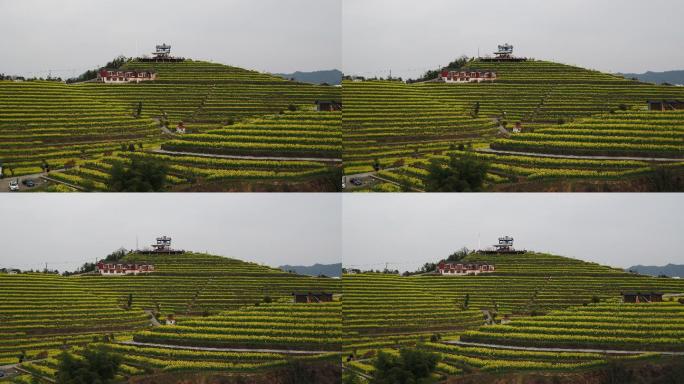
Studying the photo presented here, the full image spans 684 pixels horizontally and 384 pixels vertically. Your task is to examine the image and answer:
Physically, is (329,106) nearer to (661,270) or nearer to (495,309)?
(495,309)

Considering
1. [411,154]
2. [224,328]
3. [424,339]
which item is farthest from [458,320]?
[224,328]

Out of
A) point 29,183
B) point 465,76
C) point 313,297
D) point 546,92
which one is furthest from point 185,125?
point 546,92

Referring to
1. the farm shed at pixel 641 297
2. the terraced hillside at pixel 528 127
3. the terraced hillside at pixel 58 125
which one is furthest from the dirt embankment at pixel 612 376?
the terraced hillside at pixel 58 125

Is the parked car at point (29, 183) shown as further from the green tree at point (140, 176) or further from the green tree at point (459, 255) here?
the green tree at point (459, 255)

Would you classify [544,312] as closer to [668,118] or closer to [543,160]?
[543,160]

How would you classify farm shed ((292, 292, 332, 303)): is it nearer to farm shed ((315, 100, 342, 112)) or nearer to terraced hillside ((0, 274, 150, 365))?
terraced hillside ((0, 274, 150, 365))

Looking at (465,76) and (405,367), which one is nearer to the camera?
(405,367)

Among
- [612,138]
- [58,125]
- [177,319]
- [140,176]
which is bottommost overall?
[177,319]

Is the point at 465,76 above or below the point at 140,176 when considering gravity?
above
